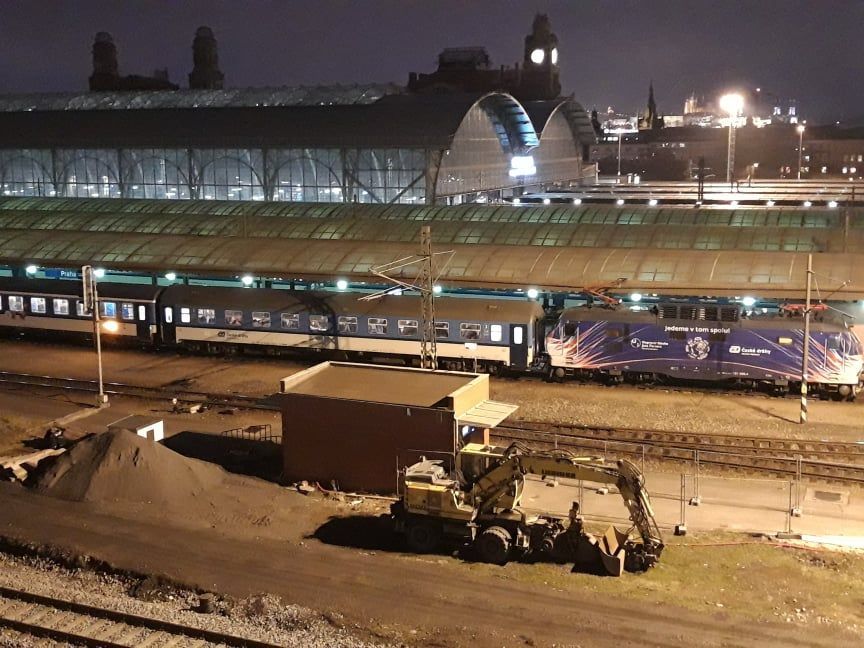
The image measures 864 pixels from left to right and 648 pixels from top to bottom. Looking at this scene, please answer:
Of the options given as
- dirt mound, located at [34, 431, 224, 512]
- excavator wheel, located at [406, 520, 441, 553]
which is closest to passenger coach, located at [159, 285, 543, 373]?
dirt mound, located at [34, 431, 224, 512]

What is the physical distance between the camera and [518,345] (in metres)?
40.2

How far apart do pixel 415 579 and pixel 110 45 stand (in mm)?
121838

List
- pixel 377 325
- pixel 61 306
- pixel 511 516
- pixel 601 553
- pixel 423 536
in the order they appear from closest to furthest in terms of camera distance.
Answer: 1. pixel 601 553
2. pixel 511 516
3. pixel 423 536
4. pixel 377 325
5. pixel 61 306

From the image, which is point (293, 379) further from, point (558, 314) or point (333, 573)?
point (558, 314)

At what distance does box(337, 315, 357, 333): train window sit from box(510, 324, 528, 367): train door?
26.3 feet

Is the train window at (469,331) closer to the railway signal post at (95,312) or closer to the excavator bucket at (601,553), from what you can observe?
the railway signal post at (95,312)

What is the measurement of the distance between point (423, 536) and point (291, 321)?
2406 cm

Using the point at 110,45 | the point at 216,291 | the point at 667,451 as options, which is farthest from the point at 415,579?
the point at 110,45

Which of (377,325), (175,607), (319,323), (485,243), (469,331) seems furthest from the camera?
(485,243)

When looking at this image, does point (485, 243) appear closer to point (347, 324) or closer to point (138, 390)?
point (347, 324)

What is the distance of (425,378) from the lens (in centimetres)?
2961

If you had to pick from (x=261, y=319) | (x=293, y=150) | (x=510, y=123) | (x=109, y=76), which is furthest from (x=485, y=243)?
(x=109, y=76)

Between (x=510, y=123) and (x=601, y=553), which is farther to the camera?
(x=510, y=123)

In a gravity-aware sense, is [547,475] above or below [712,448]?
above
